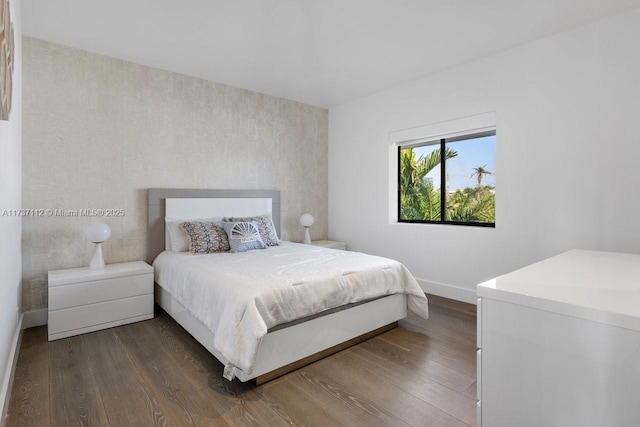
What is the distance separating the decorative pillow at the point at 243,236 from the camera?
3.26 meters

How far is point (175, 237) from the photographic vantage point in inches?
133

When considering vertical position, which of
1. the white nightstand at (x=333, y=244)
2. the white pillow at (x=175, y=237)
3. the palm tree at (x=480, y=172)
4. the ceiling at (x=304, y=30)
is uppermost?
the ceiling at (x=304, y=30)

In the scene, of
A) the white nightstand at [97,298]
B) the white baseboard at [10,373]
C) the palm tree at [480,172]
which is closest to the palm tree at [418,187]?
the palm tree at [480,172]

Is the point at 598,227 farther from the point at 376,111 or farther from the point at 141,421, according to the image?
the point at 141,421

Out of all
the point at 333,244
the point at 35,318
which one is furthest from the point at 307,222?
the point at 35,318

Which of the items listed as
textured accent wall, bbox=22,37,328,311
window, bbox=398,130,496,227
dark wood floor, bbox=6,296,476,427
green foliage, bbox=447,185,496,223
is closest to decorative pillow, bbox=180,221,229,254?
textured accent wall, bbox=22,37,328,311

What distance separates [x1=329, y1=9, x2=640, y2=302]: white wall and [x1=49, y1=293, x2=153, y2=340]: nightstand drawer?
2805mm

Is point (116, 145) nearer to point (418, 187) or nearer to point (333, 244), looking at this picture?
point (333, 244)

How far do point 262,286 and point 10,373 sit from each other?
1.60 m

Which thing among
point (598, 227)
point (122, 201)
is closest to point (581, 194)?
point (598, 227)

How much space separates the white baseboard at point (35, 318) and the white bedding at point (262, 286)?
924 mm

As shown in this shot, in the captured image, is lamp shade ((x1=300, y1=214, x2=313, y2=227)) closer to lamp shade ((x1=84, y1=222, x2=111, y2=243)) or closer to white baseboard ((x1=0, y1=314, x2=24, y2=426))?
lamp shade ((x1=84, y1=222, x2=111, y2=243))

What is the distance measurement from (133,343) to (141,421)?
103 cm

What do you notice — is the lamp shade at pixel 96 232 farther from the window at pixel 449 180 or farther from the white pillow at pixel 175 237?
the window at pixel 449 180
